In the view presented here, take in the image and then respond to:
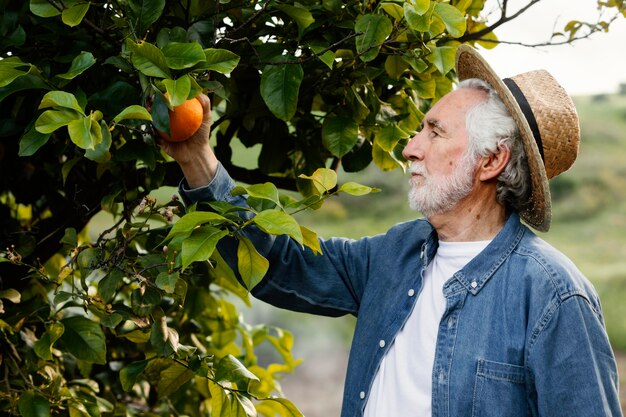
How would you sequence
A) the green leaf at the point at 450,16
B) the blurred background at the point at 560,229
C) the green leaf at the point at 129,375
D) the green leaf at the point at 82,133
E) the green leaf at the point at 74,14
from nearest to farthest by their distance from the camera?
the green leaf at the point at 82,133 < the green leaf at the point at 74,14 < the green leaf at the point at 450,16 < the green leaf at the point at 129,375 < the blurred background at the point at 560,229

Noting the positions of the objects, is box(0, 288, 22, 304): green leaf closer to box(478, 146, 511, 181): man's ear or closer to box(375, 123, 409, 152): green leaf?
box(375, 123, 409, 152): green leaf

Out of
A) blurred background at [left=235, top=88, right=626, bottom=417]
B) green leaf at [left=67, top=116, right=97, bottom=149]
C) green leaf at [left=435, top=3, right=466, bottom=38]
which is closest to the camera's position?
green leaf at [left=67, top=116, right=97, bottom=149]

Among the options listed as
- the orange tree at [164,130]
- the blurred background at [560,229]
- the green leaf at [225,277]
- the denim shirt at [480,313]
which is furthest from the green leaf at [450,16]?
the blurred background at [560,229]

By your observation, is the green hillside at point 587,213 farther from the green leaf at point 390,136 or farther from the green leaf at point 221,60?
the green leaf at point 221,60

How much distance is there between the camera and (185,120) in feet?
3.60

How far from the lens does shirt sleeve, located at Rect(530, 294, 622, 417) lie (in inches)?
44.4

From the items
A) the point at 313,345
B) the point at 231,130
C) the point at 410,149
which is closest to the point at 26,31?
the point at 231,130

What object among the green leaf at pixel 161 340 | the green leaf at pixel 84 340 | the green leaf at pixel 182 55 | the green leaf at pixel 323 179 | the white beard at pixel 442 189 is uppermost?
the green leaf at pixel 182 55

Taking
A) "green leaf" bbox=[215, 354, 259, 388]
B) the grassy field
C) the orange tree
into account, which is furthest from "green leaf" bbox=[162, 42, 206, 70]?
the grassy field

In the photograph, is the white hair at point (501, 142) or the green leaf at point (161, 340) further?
the white hair at point (501, 142)

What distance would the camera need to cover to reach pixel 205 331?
1.82 meters

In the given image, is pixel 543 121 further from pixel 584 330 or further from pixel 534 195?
pixel 584 330

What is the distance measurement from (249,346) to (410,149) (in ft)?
2.30

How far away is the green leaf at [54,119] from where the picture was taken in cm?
93
